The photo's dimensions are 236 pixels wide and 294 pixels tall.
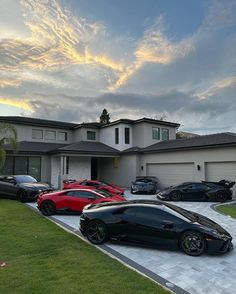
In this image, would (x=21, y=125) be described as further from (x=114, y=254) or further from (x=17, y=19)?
(x=114, y=254)

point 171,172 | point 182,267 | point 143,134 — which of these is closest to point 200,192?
point 171,172

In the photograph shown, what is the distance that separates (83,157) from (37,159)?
4390 millimetres

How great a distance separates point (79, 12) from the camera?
13445mm

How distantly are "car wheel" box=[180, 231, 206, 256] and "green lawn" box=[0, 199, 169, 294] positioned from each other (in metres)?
1.99

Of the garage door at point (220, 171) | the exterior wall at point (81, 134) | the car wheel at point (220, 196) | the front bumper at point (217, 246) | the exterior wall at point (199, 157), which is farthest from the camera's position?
the exterior wall at point (81, 134)

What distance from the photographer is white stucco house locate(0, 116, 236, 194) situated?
21.6 meters

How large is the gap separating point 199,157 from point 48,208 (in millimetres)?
13246

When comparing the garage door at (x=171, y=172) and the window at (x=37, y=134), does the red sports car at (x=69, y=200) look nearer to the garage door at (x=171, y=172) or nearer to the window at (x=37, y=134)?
the garage door at (x=171, y=172)

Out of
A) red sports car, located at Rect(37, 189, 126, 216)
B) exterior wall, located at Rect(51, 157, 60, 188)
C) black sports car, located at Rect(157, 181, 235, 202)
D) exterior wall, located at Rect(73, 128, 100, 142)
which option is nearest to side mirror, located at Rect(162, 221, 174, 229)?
red sports car, located at Rect(37, 189, 126, 216)

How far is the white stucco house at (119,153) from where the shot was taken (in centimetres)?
2158

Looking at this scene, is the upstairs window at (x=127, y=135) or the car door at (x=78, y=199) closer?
the car door at (x=78, y=199)

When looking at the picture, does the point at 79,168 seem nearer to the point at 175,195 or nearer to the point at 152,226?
the point at 175,195

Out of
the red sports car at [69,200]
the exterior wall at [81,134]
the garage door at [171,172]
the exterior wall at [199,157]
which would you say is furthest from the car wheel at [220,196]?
the exterior wall at [81,134]

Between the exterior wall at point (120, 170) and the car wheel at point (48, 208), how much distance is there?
15.0 m
